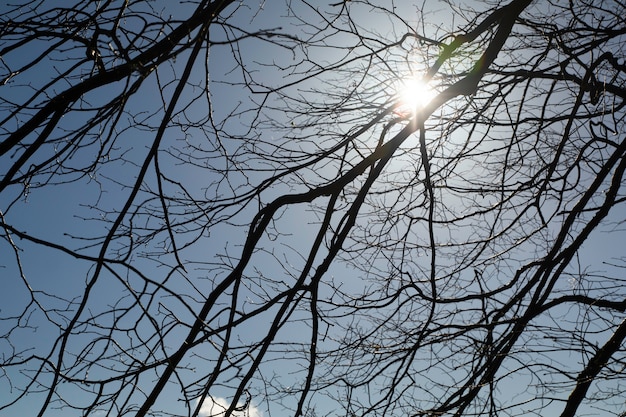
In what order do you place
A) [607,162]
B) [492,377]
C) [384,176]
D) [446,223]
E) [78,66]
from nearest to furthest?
[78,66]
[492,377]
[607,162]
[446,223]
[384,176]

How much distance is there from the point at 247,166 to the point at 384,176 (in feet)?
4.02

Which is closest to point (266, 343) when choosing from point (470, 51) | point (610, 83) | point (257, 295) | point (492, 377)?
point (257, 295)

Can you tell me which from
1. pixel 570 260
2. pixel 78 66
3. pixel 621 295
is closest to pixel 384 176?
pixel 570 260

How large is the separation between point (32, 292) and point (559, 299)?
322cm

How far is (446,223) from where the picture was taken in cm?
356

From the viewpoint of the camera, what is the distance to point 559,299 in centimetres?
348

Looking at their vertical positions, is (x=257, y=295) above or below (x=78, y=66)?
below

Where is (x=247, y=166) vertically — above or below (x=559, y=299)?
above

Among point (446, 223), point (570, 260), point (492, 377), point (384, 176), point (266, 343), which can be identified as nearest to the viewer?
point (266, 343)

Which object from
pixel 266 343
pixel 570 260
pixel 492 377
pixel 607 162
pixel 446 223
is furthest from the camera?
pixel 446 223

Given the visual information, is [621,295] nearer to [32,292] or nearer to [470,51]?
[470,51]

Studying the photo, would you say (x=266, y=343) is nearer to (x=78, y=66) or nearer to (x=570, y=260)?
(x=78, y=66)

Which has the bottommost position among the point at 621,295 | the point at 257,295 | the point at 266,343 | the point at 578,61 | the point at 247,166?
the point at 266,343

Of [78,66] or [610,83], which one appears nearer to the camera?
[78,66]
